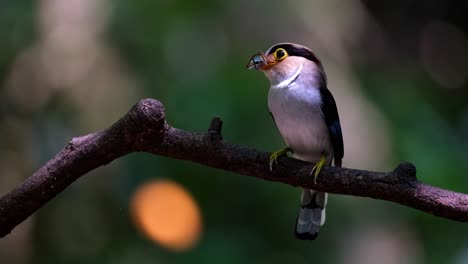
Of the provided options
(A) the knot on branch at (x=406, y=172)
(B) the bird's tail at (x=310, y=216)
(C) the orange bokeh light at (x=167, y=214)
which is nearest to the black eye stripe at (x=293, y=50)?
(B) the bird's tail at (x=310, y=216)

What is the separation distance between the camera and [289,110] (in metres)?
2.30

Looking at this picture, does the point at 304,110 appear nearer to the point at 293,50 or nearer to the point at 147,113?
the point at 293,50

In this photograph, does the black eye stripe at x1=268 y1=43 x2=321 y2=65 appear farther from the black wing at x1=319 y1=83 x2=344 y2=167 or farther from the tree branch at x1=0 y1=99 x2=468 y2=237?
the tree branch at x1=0 y1=99 x2=468 y2=237

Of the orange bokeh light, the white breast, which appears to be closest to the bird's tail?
the white breast

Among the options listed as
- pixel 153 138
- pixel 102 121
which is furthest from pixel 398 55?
pixel 153 138

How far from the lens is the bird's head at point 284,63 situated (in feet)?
7.77

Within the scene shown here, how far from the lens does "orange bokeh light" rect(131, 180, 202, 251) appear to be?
9.96 ft

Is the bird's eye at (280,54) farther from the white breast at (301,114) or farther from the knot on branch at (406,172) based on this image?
the knot on branch at (406,172)

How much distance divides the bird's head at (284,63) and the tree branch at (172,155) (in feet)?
1.49

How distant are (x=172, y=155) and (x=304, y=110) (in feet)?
1.70

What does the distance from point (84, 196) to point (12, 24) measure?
2.55ft

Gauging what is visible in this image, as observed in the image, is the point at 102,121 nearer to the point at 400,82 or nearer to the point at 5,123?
the point at 5,123

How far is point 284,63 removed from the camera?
2.38 meters

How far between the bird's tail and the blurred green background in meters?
0.53
